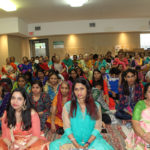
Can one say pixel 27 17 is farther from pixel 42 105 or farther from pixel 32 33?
pixel 42 105

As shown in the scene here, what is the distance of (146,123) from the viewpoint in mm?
1798

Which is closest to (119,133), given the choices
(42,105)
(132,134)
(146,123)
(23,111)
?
(132,134)

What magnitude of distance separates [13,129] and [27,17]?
21.8ft

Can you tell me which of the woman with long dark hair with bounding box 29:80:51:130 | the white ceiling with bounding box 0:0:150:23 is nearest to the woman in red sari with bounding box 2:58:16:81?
the white ceiling with bounding box 0:0:150:23

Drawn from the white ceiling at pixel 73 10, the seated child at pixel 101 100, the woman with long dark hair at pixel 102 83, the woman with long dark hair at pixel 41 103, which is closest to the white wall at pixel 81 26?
the white ceiling at pixel 73 10

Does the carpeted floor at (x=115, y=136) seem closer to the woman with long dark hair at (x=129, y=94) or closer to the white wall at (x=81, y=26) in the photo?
the woman with long dark hair at (x=129, y=94)

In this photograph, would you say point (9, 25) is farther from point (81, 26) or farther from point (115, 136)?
point (115, 136)

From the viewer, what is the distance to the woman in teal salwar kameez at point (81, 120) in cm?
181

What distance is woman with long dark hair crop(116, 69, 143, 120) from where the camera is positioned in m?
3.03

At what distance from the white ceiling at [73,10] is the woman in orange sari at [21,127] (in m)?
4.67

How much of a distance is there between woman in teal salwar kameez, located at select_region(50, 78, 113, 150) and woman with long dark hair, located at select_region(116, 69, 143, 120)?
1335mm

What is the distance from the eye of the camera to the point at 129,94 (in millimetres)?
3094

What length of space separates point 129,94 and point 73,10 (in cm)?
485

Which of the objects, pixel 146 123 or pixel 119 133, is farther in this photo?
pixel 119 133
